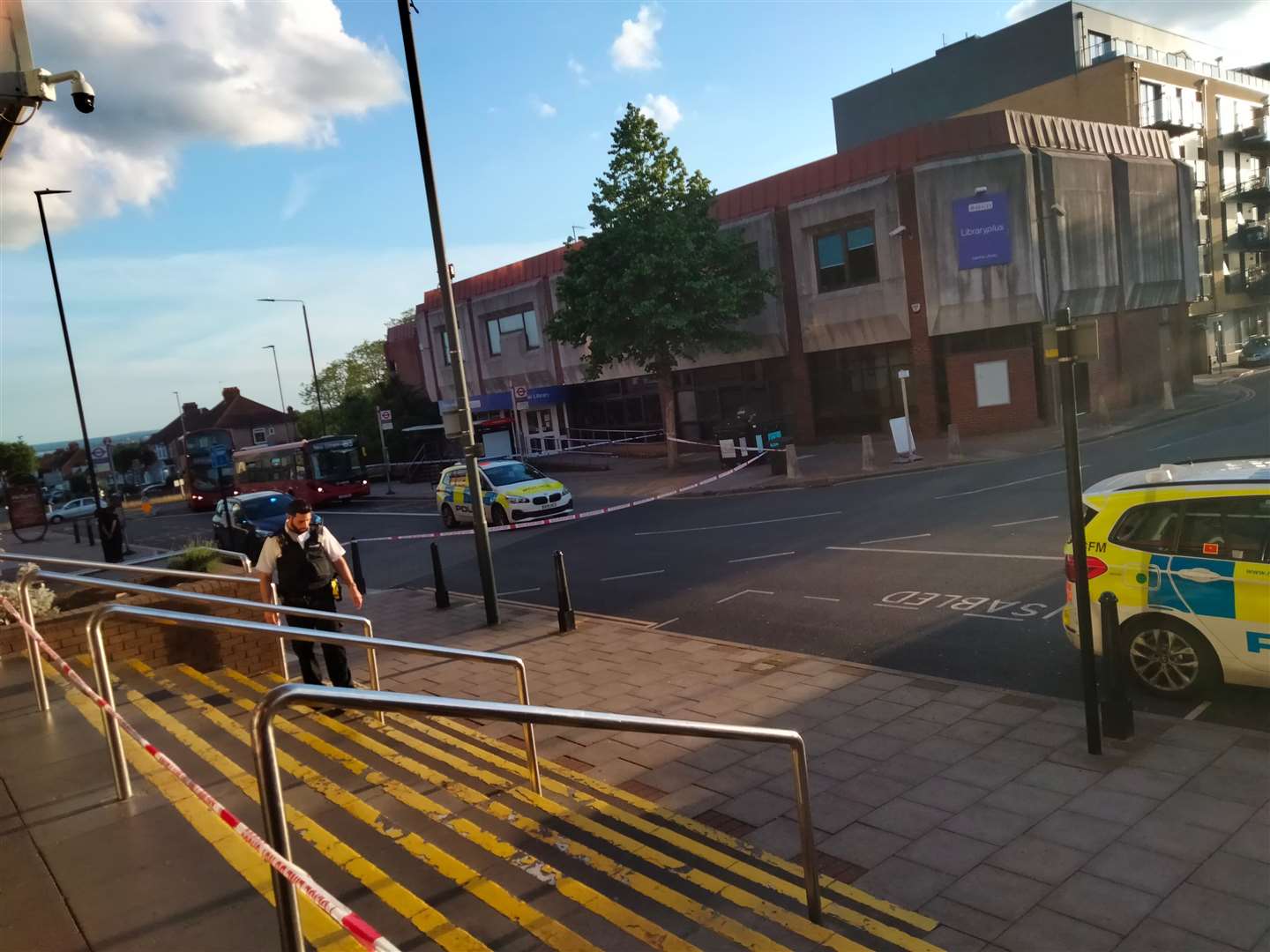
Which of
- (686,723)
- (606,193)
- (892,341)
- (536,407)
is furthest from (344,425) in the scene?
(686,723)

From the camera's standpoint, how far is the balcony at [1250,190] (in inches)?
A: 1992

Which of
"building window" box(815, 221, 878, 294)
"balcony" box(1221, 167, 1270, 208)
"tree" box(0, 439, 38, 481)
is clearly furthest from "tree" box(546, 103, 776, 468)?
"tree" box(0, 439, 38, 481)

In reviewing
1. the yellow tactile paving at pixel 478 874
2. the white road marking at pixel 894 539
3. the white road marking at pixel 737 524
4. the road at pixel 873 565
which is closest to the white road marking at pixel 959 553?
the road at pixel 873 565

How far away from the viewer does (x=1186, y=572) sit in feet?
23.3

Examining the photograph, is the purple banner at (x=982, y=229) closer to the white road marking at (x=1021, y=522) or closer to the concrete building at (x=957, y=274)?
the concrete building at (x=957, y=274)

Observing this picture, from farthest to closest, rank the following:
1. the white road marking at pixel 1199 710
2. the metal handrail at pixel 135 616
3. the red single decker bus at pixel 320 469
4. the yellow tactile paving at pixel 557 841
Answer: the red single decker bus at pixel 320 469 < the white road marking at pixel 1199 710 < the metal handrail at pixel 135 616 < the yellow tactile paving at pixel 557 841

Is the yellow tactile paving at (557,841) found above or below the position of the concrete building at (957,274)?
below

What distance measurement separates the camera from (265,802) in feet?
8.82

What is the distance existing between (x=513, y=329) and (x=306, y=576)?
1480 inches

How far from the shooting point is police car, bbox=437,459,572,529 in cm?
2242

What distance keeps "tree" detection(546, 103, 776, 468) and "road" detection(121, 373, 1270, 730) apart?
630 centimetres

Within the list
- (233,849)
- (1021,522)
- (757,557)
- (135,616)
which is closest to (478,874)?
(233,849)

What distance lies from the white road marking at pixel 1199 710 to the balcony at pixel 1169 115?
4257cm

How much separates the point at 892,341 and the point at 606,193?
10409mm
